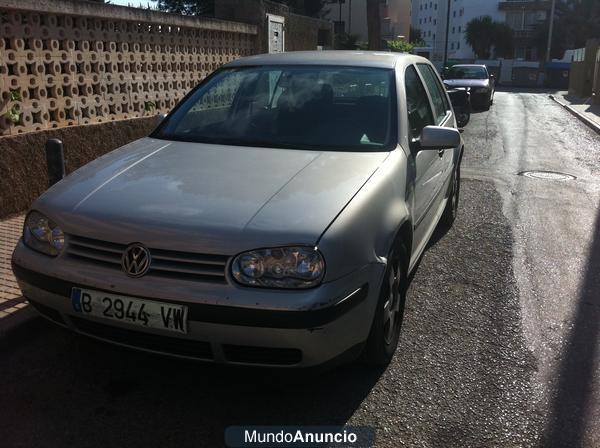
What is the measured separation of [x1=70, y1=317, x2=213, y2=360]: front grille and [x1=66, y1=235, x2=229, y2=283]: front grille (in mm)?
282

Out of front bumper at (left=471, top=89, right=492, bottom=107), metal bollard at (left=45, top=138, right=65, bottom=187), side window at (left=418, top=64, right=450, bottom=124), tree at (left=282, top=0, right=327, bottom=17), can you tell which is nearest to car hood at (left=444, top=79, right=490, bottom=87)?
front bumper at (left=471, top=89, right=492, bottom=107)

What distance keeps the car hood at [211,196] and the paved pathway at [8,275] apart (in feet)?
3.44

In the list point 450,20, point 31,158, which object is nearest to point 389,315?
point 31,158

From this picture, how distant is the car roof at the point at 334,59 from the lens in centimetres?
411

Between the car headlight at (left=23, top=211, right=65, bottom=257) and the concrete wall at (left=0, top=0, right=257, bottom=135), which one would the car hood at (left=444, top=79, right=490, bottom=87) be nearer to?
the concrete wall at (left=0, top=0, right=257, bottom=135)

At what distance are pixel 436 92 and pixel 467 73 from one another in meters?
17.8

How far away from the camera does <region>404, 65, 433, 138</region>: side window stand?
392cm

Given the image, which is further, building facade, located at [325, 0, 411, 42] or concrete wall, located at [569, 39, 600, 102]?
building facade, located at [325, 0, 411, 42]

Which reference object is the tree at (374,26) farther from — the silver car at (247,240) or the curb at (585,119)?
the silver car at (247,240)

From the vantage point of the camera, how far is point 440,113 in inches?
201

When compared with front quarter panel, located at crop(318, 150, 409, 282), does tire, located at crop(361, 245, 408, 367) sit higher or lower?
lower

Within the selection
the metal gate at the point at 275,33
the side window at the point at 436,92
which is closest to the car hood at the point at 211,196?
the side window at the point at 436,92

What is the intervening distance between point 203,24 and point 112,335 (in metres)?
7.73

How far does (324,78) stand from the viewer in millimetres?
4012
